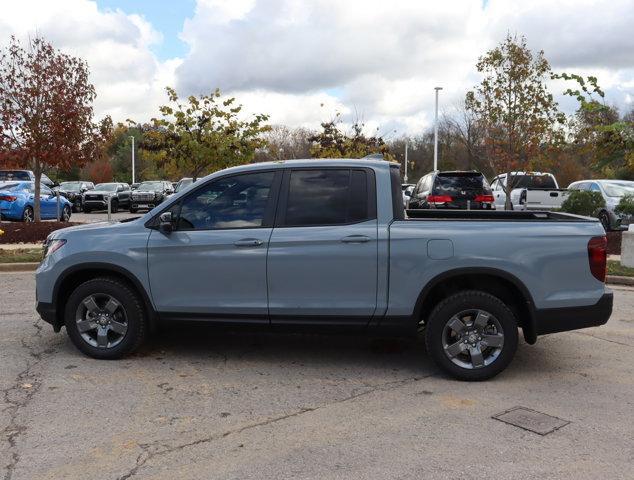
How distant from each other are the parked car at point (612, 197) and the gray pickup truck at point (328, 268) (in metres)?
11.6

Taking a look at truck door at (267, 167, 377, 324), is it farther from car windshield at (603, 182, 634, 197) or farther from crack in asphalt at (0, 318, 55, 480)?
car windshield at (603, 182, 634, 197)

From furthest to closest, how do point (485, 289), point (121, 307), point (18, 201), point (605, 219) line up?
point (18, 201) → point (605, 219) → point (121, 307) → point (485, 289)

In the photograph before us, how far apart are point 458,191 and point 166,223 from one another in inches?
440

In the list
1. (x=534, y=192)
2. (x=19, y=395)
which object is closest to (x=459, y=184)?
(x=534, y=192)

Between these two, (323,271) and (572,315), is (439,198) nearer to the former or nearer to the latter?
(572,315)

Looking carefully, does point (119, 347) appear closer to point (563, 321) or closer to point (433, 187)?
point (563, 321)

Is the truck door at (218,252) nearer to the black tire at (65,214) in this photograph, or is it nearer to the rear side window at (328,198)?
the rear side window at (328,198)

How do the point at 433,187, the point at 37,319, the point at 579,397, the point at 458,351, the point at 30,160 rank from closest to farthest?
the point at 579,397 → the point at 458,351 → the point at 37,319 → the point at 433,187 → the point at 30,160

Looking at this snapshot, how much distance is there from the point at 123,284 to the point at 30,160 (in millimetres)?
12406

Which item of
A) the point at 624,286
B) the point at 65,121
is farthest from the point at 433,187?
the point at 65,121

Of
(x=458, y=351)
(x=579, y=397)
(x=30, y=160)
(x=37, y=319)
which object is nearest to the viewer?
(x=579, y=397)

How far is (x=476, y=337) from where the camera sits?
5.00 meters

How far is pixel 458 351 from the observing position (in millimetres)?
5008

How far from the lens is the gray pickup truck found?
4.89 metres
